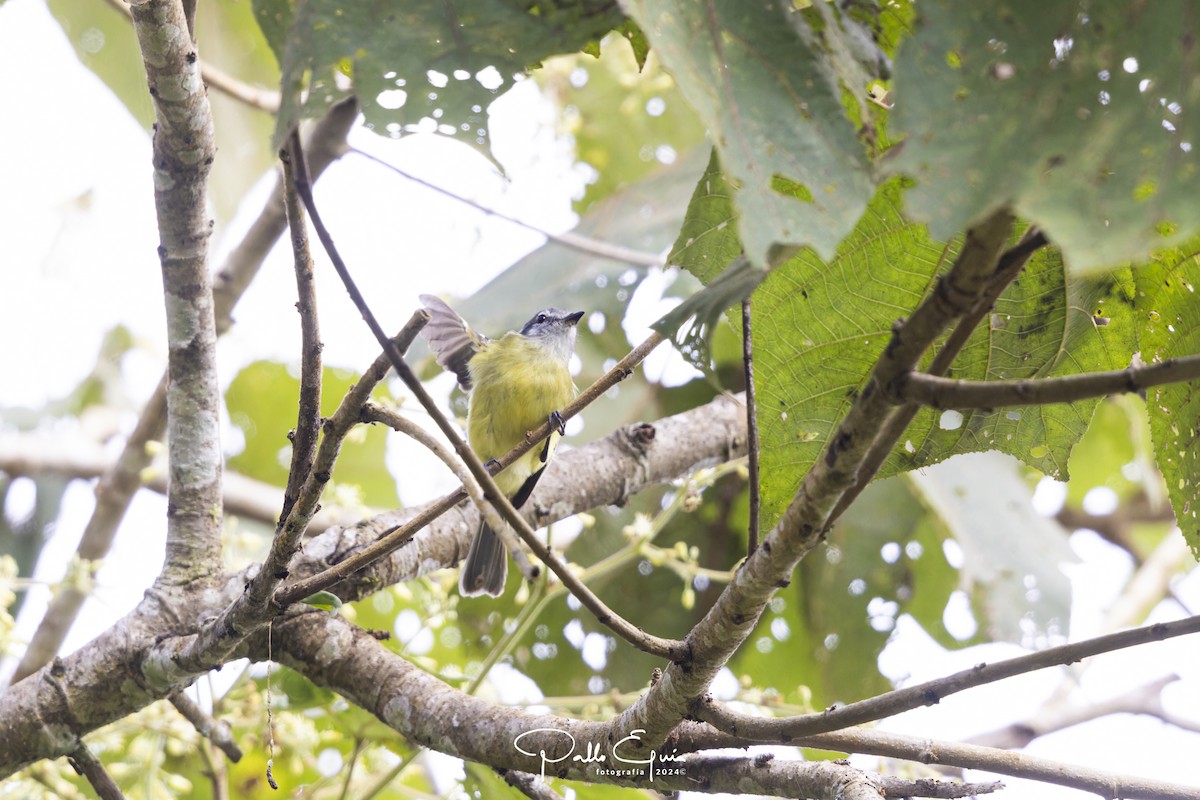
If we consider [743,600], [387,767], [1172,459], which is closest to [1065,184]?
[743,600]

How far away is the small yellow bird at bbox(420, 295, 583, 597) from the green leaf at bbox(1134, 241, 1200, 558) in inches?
66.3

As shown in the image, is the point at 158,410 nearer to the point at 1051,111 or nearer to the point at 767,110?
the point at 767,110

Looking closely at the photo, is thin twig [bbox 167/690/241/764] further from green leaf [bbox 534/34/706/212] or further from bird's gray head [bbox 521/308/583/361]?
green leaf [bbox 534/34/706/212]

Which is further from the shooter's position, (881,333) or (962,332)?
(881,333)

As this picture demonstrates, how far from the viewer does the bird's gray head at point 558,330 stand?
140 inches

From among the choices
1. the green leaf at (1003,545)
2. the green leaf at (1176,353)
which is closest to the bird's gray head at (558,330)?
the green leaf at (1003,545)

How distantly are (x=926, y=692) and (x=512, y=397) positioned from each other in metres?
2.09

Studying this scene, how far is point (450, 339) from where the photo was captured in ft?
11.0

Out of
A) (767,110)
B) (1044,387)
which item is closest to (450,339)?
(767,110)

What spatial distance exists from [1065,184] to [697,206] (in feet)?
2.28

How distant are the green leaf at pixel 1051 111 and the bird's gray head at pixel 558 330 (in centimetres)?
260

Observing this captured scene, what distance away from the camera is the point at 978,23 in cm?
94

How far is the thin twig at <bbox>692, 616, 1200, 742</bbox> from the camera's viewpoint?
118cm

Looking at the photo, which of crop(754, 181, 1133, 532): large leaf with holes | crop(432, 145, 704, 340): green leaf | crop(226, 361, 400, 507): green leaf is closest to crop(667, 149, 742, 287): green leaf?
crop(754, 181, 1133, 532): large leaf with holes
